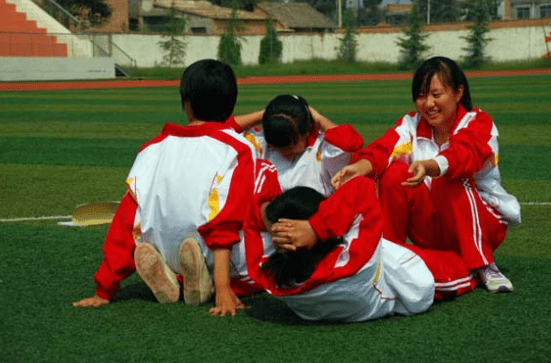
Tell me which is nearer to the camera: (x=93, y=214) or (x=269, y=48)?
(x=93, y=214)

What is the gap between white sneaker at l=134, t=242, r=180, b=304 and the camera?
3.88m

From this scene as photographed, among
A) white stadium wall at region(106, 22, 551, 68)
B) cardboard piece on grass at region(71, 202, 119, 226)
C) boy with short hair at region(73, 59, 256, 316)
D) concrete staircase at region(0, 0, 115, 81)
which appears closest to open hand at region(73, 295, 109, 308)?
boy with short hair at region(73, 59, 256, 316)

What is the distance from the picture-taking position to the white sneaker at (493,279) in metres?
4.10

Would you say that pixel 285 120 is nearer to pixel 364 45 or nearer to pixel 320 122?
pixel 320 122

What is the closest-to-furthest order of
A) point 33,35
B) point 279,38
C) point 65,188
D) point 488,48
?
1. point 65,188
2. point 33,35
3. point 488,48
4. point 279,38

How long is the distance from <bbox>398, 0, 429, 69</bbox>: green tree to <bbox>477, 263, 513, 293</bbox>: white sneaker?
43176 millimetres

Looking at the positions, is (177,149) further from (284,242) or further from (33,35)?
(33,35)

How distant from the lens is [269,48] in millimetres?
50844

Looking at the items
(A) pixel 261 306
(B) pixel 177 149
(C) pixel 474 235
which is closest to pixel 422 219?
(C) pixel 474 235

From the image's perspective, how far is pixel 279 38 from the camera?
173 feet

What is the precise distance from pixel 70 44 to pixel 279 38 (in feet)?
54.6

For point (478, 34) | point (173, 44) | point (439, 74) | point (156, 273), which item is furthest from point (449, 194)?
point (173, 44)

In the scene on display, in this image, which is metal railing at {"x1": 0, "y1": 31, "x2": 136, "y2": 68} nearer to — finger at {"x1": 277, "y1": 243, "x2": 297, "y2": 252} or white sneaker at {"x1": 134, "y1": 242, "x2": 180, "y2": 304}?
white sneaker at {"x1": 134, "y1": 242, "x2": 180, "y2": 304}

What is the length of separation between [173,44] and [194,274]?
4471 centimetres
